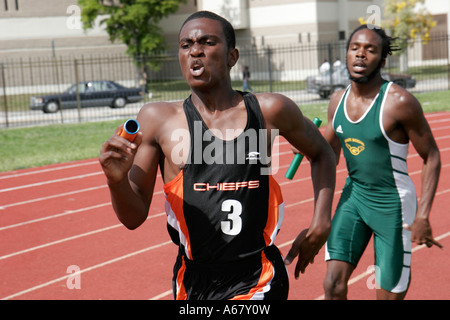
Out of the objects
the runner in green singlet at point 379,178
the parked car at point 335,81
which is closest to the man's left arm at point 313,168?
the runner in green singlet at point 379,178

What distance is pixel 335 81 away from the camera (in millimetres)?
23531

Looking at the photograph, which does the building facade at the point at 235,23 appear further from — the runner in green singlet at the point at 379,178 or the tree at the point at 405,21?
the runner in green singlet at the point at 379,178

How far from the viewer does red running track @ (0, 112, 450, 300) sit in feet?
17.3

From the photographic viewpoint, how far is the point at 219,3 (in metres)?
41.2

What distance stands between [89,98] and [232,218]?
2294 cm

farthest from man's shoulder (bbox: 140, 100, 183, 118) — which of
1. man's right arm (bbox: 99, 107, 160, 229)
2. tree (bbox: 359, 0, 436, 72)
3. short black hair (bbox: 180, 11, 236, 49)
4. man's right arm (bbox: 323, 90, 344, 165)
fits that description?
tree (bbox: 359, 0, 436, 72)

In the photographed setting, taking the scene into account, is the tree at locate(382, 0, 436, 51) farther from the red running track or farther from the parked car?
the red running track

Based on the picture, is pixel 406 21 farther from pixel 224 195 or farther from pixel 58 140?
pixel 224 195

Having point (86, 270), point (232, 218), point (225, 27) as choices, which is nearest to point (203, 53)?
point (225, 27)

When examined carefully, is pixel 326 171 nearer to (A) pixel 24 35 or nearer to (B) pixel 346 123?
(B) pixel 346 123

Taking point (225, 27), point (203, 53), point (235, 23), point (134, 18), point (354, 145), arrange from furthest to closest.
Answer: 1. point (235, 23)
2. point (134, 18)
3. point (354, 145)
4. point (225, 27)
5. point (203, 53)

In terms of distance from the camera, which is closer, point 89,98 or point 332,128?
point 332,128
